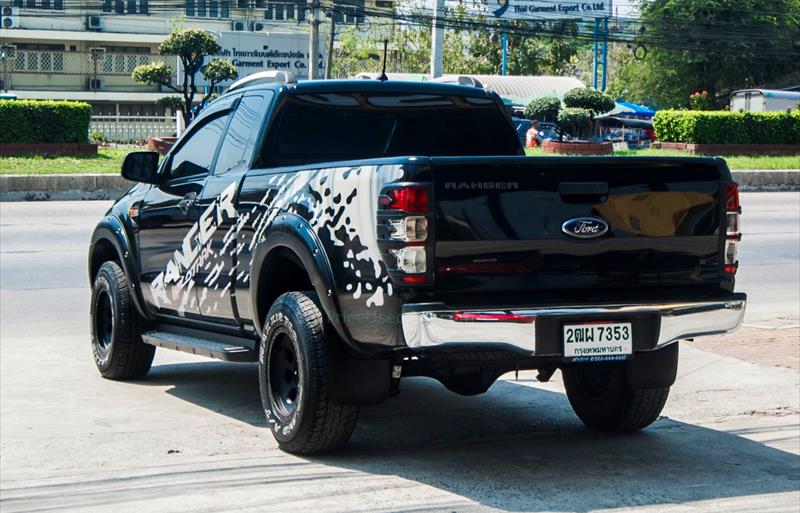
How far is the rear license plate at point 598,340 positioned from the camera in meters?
5.68

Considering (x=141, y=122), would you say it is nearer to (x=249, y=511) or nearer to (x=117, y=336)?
(x=117, y=336)

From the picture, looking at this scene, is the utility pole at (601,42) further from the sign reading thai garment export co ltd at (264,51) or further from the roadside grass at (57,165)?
the roadside grass at (57,165)

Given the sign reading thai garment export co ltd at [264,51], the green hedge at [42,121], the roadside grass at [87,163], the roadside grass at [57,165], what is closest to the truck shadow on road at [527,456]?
the roadside grass at [87,163]

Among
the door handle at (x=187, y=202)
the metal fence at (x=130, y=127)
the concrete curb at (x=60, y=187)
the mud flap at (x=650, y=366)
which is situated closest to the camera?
the mud flap at (x=650, y=366)

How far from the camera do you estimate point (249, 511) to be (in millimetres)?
5273

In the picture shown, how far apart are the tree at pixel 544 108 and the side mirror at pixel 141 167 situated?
33881 millimetres

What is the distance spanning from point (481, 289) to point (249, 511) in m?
1.33

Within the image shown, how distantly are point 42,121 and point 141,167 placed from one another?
20.9 m

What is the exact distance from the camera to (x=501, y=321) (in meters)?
5.48

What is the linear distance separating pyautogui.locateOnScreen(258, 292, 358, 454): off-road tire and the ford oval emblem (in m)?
1.19

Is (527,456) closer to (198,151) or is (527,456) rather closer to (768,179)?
(198,151)

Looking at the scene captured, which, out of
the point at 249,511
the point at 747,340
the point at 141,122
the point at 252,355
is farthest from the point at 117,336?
the point at 141,122

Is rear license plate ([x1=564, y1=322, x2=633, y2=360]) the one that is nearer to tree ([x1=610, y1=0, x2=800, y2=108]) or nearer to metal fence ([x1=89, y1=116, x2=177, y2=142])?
metal fence ([x1=89, y1=116, x2=177, y2=142])

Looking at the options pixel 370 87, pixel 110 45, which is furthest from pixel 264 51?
pixel 370 87
